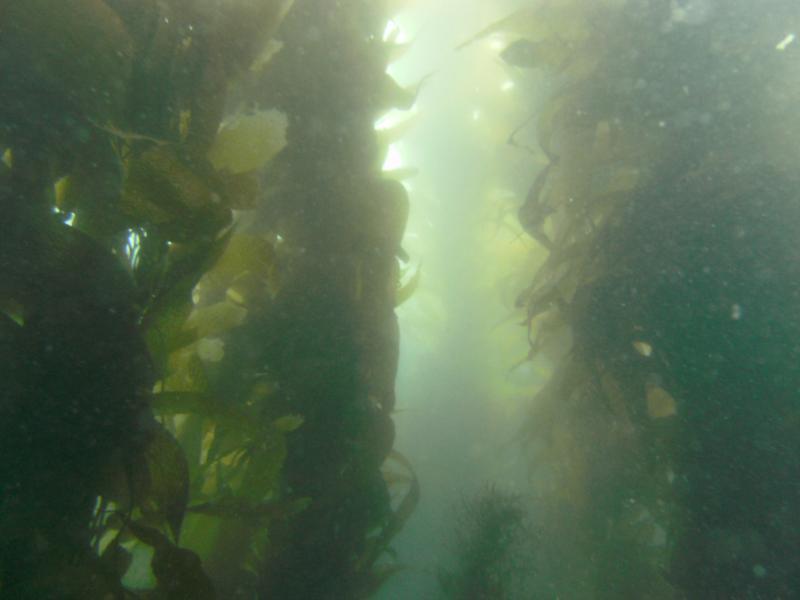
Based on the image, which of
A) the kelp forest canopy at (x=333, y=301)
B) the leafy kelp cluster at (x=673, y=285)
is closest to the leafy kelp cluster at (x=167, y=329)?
the kelp forest canopy at (x=333, y=301)

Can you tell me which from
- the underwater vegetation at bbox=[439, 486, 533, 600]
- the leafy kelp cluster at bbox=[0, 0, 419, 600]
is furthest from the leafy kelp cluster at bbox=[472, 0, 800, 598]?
the leafy kelp cluster at bbox=[0, 0, 419, 600]

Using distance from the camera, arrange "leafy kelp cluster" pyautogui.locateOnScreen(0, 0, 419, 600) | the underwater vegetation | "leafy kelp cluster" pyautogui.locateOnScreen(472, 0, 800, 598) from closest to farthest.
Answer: "leafy kelp cluster" pyautogui.locateOnScreen(0, 0, 419, 600)
"leafy kelp cluster" pyautogui.locateOnScreen(472, 0, 800, 598)
the underwater vegetation

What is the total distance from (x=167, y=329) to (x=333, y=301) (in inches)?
34.2

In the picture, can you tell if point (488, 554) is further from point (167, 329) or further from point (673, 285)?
point (167, 329)

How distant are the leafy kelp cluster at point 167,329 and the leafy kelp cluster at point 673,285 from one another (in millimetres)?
1607

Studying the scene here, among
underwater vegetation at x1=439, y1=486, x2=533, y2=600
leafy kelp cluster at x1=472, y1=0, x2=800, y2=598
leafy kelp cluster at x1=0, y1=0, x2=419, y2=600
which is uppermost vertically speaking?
leafy kelp cluster at x1=0, y1=0, x2=419, y2=600

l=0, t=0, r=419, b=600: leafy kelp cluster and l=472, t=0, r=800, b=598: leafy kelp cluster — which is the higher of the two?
l=0, t=0, r=419, b=600: leafy kelp cluster

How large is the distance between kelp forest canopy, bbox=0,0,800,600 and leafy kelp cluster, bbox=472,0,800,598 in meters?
0.01

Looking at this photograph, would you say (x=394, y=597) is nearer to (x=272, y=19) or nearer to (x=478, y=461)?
(x=478, y=461)

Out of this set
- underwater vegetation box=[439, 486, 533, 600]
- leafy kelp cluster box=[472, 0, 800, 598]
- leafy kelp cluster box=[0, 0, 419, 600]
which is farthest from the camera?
underwater vegetation box=[439, 486, 533, 600]

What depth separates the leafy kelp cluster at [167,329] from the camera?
4.39 feet

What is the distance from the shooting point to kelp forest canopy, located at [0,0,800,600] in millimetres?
1389

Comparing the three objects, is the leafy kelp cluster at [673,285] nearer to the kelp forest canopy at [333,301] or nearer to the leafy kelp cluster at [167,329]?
the kelp forest canopy at [333,301]

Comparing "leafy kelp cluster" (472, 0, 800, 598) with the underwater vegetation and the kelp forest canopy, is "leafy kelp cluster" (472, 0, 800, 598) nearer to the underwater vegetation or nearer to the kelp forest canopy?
the kelp forest canopy
